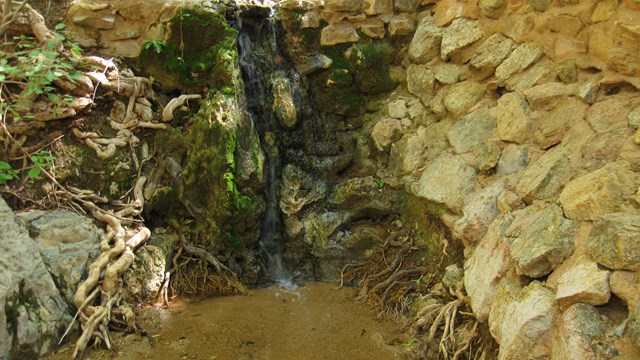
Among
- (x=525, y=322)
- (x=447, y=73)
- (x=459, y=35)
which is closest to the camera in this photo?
(x=525, y=322)

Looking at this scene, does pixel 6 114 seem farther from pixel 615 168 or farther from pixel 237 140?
pixel 615 168

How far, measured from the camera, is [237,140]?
4.66m

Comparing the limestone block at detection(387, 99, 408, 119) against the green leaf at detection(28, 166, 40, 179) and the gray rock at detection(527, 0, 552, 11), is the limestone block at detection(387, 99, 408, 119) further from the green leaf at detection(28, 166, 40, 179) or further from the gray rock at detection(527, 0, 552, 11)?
the green leaf at detection(28, 166, 40, 179)

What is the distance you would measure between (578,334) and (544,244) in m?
0.64

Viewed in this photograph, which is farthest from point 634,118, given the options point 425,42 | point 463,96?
point 425,42

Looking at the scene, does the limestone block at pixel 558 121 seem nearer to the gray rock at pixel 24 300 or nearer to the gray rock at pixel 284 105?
the gray rock at pixel 284 105

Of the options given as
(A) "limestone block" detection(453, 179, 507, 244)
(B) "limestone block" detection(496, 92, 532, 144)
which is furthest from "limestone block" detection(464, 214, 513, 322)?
(B) "limestone block" detection(496, 92, 532, 144)

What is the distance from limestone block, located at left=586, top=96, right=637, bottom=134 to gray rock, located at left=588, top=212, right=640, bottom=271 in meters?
0.80

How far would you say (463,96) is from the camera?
14.8 feet

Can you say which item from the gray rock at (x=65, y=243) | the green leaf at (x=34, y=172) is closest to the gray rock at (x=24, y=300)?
Answer: the gray rock at (x=65, y=243)

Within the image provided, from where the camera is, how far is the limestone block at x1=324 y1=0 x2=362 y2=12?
534cm

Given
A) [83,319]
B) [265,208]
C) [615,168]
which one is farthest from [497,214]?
[83,319]

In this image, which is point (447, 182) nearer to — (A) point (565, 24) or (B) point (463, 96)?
(B) point (463, 96)

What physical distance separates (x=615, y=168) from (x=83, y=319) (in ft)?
12.6
